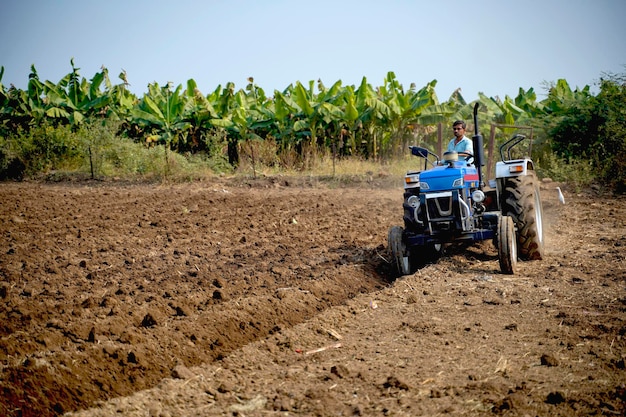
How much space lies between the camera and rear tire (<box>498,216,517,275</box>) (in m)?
7.40

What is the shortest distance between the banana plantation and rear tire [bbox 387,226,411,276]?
12522 millimetres

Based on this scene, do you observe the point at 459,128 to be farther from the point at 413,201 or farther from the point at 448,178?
the point at 413,201

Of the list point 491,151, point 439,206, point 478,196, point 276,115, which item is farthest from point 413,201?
point 276,115

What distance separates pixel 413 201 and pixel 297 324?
2381 mm

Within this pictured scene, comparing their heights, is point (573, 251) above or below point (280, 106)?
below

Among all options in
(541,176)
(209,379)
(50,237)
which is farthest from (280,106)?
(209,379)

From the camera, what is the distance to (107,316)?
6.40 meters

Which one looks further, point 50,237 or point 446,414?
point 50,237

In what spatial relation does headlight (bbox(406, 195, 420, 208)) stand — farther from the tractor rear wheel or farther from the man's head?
the man's head

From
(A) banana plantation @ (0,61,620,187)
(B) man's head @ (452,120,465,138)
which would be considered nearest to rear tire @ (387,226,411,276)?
(B) man's head @ (452,120,465,138)

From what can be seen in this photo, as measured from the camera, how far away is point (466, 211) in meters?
7.68

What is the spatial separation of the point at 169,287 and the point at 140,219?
4.99 meters

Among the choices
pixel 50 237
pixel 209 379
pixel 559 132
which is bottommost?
pixel 209 379

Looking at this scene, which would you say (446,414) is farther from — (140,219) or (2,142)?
(2,142)
